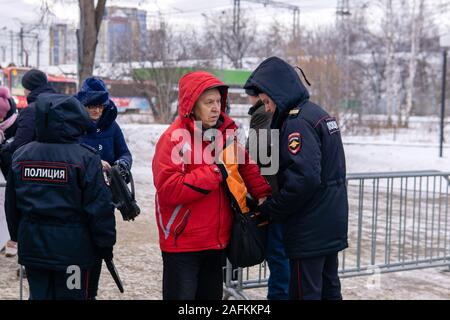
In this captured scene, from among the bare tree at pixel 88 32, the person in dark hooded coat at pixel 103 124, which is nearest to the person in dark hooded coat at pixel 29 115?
the person in dark hooded coat at pixel 103 124

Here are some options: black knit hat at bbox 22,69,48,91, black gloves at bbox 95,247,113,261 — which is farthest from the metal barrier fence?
black knit hat at bbox 22,69,48,91

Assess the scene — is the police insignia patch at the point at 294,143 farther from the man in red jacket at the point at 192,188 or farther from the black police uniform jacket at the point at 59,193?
Result: the black police uniform jacket at the point at 59,193

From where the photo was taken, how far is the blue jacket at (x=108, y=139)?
5340 millimetres

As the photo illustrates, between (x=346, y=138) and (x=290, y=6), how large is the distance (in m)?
31.4

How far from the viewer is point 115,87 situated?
128 ft

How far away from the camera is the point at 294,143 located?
154 inches

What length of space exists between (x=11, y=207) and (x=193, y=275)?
46.1 inches

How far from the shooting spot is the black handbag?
3.96 meters

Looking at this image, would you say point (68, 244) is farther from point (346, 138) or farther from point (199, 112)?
point (346, 138)

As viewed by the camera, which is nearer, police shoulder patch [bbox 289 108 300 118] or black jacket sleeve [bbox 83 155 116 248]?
black jacket sleeve [bbox 83 155 116 248]

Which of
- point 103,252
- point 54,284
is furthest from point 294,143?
point 54,284

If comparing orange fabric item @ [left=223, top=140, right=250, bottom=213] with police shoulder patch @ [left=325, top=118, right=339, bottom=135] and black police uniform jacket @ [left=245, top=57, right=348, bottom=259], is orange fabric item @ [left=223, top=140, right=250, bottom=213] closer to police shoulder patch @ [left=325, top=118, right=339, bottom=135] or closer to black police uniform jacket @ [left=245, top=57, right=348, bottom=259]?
black police uniform jacket @ [left=245, top=57, right=348, bottom=259]

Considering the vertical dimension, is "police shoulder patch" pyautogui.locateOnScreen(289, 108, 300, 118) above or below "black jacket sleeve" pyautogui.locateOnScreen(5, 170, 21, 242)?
above

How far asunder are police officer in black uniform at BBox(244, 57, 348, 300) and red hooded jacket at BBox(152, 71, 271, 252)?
1.07 ft
